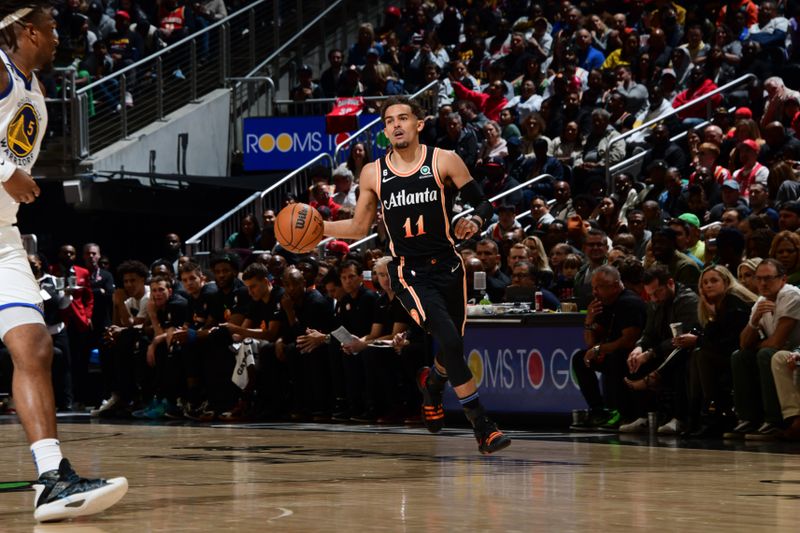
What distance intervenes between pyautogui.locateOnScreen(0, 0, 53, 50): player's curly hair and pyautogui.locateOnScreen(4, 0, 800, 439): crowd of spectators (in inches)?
237

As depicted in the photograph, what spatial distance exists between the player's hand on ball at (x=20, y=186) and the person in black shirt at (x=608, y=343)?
663 centimetres

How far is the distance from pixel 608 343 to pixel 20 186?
671 cm

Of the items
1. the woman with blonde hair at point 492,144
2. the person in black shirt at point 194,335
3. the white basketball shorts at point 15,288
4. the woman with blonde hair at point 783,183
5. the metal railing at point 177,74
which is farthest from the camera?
the metal railing at point 177,74

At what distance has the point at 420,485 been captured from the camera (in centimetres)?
658

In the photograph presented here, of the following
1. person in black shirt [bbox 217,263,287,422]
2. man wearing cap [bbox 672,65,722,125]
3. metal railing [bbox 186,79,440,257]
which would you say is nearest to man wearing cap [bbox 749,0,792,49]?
man wearing cap [bbox 672,65,722,125]

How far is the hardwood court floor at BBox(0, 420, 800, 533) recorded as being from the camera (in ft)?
17.0

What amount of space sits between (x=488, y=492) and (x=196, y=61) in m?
18.0

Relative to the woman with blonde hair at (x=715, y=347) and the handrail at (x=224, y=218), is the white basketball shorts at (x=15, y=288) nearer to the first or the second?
the woman with blonde hair at (x=715, y=347)

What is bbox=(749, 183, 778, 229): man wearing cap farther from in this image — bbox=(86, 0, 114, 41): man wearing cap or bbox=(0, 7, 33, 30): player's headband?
bbox=(86, 0, 114, 41): man wearing cap

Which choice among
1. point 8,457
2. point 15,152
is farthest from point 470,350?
point 15,152

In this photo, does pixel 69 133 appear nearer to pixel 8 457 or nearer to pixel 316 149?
pixel 316 149

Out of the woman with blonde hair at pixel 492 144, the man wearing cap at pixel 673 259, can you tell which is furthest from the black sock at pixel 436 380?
the woman with blonde hair at pixel 492 144

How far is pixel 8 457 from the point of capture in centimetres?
884

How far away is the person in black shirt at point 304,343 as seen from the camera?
13.5 m
